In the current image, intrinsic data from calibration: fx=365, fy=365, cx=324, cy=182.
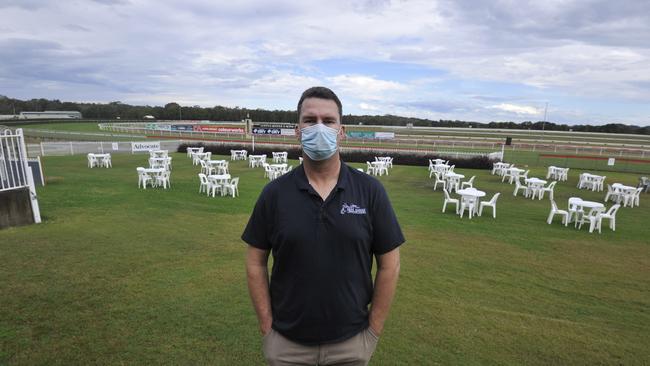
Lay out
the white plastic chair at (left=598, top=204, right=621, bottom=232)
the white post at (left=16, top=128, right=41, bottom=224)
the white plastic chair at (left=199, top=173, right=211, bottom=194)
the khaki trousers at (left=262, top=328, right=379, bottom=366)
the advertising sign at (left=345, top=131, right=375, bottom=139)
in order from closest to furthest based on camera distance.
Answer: the khaki trousers at (left=262, top=328, right=379, bottom=366), the white post at (left=16, top=128, right=41, bottom=224), the white plastic chair at (left=598, top=204, right=621, bottom=232), the white plastic chair at (left=199, top=173, right=211, bottom=194), the advertising sign at (left=345, top=131, right=375, bottom=139)

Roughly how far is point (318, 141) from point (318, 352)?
1189 millimetres

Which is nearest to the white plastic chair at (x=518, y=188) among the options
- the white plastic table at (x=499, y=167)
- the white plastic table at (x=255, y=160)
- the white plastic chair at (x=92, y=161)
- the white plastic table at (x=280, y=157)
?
the white plastic table at (x=499, y=167)

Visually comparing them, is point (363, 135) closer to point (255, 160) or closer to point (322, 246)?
point (255, 160)

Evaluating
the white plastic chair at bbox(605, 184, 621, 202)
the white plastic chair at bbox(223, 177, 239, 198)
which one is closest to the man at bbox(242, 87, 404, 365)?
the white plastic chair at bbox(223, 177, 239, 198)

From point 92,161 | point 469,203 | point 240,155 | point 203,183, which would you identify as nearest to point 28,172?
point 203,183

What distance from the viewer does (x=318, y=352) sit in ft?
6.73

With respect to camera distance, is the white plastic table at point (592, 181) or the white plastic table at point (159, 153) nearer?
the white plastic table at point (592, 181)

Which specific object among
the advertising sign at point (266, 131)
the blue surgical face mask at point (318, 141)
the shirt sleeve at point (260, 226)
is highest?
the blue surgical face mask at point (318, 141)

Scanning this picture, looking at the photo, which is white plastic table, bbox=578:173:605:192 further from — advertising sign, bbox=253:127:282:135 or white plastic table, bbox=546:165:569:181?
advertising sign, bbox=253:127:282:135

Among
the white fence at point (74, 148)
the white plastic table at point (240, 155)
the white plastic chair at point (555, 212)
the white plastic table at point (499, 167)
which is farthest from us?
the white plastic table at point (240, 155)

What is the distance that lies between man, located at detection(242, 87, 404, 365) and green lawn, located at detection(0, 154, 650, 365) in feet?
6.69

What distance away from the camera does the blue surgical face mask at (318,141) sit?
6.75ft

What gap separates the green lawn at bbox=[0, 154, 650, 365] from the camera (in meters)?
4.05

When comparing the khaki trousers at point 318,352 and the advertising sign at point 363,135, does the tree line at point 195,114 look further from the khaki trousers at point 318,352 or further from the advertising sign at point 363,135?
the khaki trousers at point 318,352
